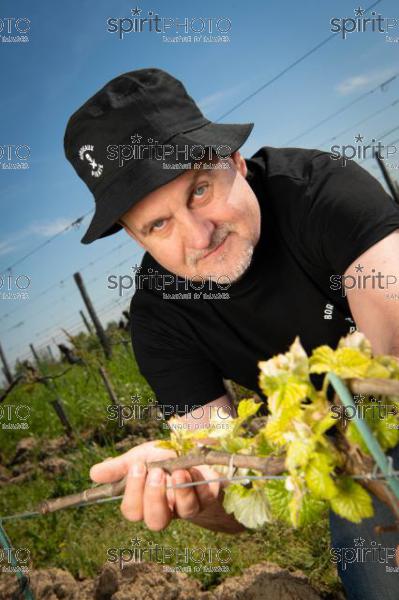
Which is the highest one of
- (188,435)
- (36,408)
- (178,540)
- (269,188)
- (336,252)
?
(269,188)

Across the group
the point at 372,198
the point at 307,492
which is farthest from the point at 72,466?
the point at 307,492

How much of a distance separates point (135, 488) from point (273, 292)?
4.18 feet

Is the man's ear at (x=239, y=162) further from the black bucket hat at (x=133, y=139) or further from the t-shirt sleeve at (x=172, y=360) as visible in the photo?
the t-shirt sleeve at (x=172, y=360)

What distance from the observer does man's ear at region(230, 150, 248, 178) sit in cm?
234

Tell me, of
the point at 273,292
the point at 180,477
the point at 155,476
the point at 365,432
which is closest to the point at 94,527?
Answer: the point at 273,292

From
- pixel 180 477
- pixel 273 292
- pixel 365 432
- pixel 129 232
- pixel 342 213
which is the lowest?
pixel 180 477

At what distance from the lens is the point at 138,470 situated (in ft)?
4.61

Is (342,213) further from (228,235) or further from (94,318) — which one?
(94,318)

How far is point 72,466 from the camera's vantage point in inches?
225

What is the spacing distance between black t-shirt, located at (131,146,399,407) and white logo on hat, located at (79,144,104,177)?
2.30 ft

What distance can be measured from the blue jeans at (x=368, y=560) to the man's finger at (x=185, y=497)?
25.7 inches

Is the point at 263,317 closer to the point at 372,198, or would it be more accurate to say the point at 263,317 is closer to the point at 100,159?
the point at 372,198

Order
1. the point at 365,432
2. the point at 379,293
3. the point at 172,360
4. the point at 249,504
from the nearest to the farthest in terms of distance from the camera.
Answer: the point at 365,432 → the point at 249,504 → the point at 379,293 → the point at 172,360

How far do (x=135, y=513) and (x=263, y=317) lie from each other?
1247 mm
